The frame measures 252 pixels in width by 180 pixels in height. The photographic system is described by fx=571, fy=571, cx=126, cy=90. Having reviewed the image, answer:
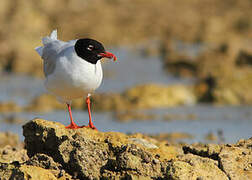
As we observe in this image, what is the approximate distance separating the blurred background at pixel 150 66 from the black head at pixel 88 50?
135 inches

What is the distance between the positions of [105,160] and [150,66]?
16.7 metres

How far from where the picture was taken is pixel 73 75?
237 inches

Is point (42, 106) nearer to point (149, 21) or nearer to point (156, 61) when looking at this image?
point (156, 61)

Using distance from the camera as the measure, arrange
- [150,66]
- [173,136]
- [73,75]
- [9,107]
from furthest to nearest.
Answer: [150,66] → [9,107] → [173,136] → [73,75]

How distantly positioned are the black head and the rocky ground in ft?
2.62

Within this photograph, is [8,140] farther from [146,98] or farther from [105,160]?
[146,98]

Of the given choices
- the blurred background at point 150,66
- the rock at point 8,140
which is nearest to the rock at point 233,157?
the blurred background at point 150,66

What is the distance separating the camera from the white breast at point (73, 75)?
6035mm

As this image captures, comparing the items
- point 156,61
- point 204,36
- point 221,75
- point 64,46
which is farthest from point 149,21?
point 64,46

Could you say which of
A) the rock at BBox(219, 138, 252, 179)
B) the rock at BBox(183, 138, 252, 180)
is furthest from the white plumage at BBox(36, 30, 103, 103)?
the rock at BBox(219, 138, 252, 179)

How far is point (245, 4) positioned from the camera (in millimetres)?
34625

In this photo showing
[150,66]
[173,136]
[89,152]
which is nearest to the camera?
[89,152]

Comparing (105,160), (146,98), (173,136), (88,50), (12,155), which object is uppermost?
(146,98)

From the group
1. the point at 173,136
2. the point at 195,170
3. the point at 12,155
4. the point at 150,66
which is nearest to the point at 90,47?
the point at 12,155
